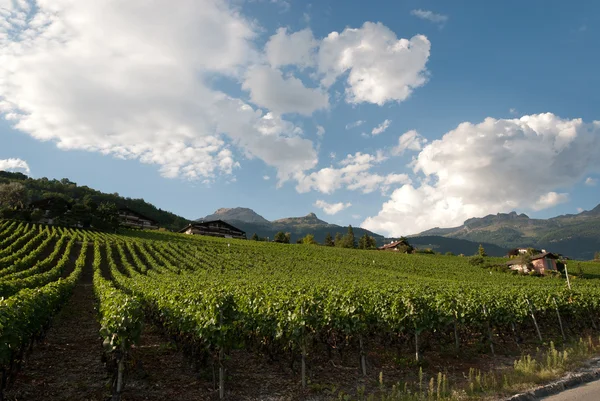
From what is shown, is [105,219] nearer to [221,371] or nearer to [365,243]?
[365,243]

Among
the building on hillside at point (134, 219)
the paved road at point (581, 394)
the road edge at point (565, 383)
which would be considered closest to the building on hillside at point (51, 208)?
the building on hillside at point (134, 219)

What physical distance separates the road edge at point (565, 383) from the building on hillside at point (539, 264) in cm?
6672

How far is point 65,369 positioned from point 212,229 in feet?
322

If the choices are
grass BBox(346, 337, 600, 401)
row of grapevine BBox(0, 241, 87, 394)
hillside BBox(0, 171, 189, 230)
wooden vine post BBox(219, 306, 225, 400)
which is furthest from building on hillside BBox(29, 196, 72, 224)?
grass BBox(346, 337, 600, 401)

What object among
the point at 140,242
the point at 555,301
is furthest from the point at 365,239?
the point at 555,301

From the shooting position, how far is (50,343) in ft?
42.6

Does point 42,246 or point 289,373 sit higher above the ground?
point 42,246

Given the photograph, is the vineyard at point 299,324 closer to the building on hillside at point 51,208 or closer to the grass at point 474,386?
the grass at point 474,386

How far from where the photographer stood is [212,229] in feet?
347

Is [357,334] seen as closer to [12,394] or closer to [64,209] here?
[12,394]

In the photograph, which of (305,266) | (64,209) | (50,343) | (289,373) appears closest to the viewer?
(289,373)

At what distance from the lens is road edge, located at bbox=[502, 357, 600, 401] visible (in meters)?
8.12

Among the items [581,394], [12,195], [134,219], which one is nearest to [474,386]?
[581,394]

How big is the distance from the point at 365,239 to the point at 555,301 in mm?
90925
